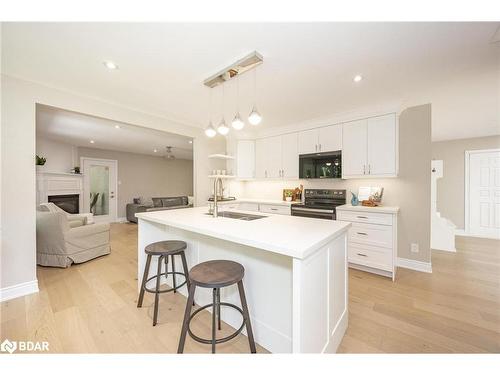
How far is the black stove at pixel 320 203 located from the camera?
316cm

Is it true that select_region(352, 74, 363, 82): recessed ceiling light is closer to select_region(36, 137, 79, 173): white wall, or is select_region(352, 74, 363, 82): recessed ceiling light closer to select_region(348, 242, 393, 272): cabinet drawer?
select_region(348, 242, 393, 272): cabinet drawer

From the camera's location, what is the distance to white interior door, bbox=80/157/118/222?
5949 mm

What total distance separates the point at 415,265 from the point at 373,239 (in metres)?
0.87

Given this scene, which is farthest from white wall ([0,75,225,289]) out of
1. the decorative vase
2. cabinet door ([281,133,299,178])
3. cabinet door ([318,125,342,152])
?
the decorative vase

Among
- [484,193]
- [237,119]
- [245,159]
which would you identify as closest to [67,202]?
[245,159]

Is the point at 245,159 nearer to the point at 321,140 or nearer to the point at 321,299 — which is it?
the point at 321,140

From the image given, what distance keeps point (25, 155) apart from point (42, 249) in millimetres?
1699

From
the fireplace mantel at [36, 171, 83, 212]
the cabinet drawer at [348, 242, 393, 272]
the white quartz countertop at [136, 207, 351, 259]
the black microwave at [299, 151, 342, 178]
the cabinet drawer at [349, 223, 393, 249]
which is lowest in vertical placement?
the cabinet drawer at [348, 242, 393, 272]

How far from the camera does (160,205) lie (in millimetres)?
5773

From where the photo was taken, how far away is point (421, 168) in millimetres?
2934

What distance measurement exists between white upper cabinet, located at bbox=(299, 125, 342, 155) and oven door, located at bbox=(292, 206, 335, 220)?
1047 millimetres

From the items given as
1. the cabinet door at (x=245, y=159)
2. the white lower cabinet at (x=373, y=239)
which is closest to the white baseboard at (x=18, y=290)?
the cabinet door at (x=245, y=159)
